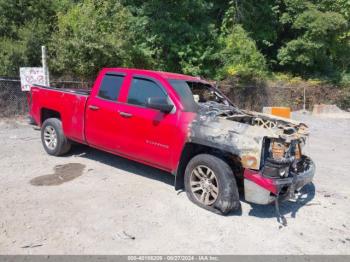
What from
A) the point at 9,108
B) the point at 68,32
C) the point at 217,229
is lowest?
the point at 217,229

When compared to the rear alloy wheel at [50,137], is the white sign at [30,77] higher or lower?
higher

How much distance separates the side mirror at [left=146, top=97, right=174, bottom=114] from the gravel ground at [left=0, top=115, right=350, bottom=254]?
4.26 ft

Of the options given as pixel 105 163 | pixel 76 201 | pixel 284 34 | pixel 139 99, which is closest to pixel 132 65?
pixel 105 163

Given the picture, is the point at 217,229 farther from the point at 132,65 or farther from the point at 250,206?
the point at 132,65

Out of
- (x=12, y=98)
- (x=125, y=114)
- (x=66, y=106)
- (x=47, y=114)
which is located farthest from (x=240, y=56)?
(x=125, y=114)

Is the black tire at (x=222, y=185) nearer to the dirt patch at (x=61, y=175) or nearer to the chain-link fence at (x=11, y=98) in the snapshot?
the dirt patch at (x=61, y=175)

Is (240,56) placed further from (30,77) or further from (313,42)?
(30,77)

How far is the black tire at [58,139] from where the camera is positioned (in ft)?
23.9

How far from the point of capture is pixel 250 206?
17.9 ft

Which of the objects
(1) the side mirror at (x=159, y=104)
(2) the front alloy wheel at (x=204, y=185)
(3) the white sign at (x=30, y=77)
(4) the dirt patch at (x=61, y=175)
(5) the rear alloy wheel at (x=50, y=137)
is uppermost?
(3) the white sign at (x=30, y=77)

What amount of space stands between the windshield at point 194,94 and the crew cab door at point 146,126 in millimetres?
253

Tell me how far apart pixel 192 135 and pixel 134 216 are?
133 centimetres

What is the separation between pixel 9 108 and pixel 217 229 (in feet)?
28.2

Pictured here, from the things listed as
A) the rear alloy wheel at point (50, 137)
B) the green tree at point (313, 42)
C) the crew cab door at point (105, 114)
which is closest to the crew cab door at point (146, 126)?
the crew cab door at point (105, 114)
